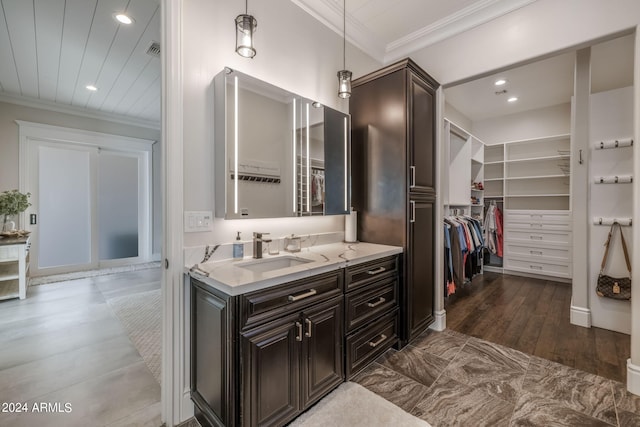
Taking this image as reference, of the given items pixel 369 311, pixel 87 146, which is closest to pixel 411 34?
pixel 369 311

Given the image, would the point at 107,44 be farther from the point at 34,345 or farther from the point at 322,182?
the point at 34,345

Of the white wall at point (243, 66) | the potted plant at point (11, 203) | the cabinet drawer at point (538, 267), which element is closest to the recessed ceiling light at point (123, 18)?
the white wall at point (243, 66)

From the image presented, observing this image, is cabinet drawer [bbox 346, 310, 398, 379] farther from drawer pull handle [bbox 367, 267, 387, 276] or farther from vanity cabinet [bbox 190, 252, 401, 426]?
drawer pull handle [bbox 367, 267, 387, 276]

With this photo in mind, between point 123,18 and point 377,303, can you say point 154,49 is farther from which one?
point 377,303

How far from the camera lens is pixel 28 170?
4.38 metres

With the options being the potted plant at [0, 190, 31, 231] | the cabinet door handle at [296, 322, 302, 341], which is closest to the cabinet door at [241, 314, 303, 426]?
the cabinet door handle at [296, 322, 302, 341]

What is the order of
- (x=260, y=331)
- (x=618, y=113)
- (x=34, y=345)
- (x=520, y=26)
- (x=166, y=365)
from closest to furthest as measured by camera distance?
1. (x=260, y=331)
2. (x=166, y=365)
3. (x=520, y=26)
4. (x=34, y=345)
5. (x=618, y=113)

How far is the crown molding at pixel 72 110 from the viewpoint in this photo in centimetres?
420

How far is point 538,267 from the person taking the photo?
14.9ft

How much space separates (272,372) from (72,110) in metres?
5.91

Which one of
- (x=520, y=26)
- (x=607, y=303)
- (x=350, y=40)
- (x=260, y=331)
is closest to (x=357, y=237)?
(x=260, y=331)

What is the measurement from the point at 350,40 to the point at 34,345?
13.3 feet

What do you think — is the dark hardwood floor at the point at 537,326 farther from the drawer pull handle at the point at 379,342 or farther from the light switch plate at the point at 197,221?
the light switch plate at the point at 197,221

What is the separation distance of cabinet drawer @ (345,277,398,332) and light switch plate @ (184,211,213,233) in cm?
101
